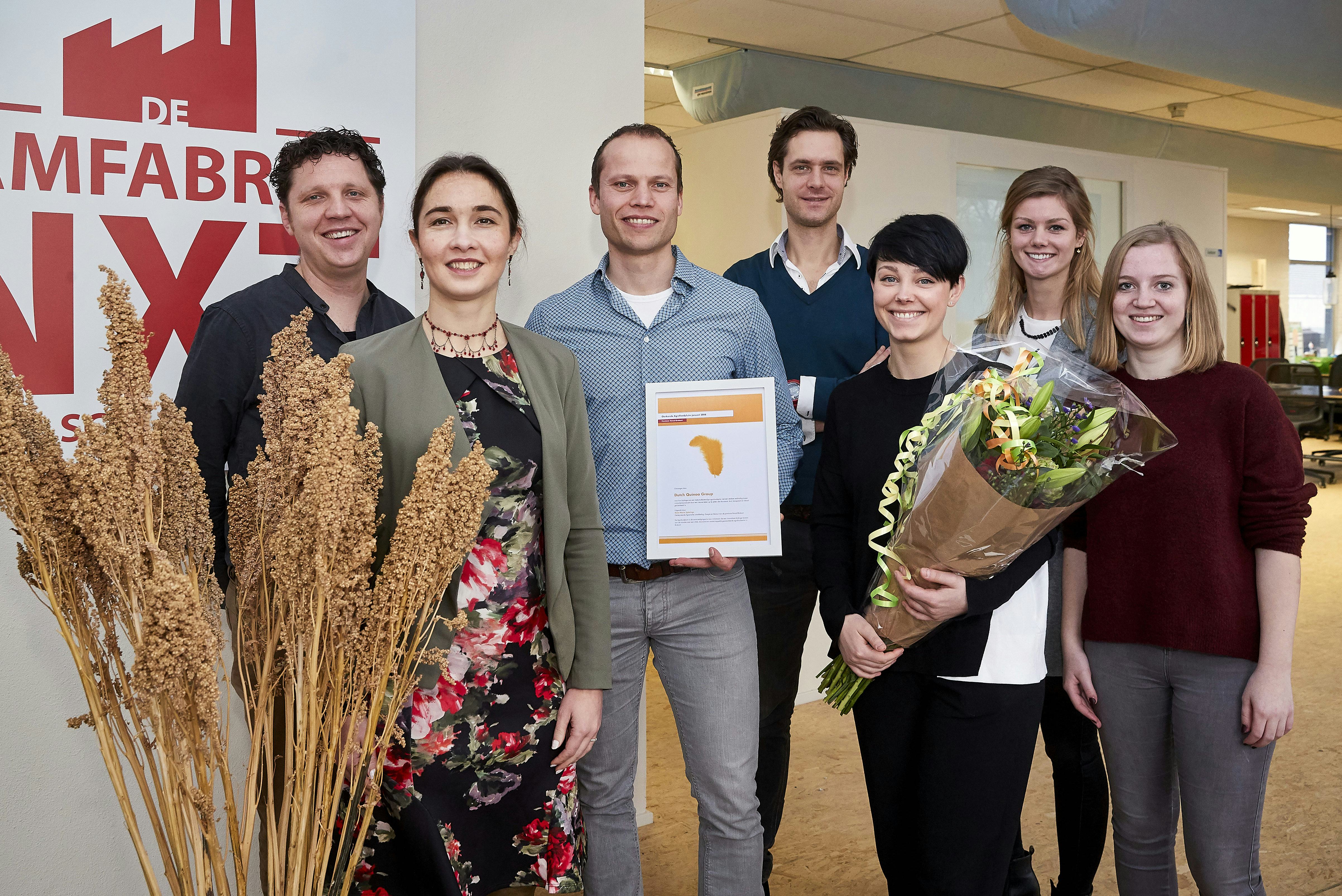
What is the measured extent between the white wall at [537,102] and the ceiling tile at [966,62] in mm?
3180

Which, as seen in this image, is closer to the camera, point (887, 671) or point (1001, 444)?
point (1001, 444)

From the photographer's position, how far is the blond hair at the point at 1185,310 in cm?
192

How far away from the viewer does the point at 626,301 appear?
7.23 feet

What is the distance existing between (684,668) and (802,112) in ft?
5.29

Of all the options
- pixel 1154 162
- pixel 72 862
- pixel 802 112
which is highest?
pixel 1154 162

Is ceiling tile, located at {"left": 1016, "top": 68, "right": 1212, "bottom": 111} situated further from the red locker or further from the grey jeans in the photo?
the red locker

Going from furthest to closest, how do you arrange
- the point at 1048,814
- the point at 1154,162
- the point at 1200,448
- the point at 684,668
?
the point at 1154,162 → the point at 1048,814 → the point at 684,668 → the point at 1200,448

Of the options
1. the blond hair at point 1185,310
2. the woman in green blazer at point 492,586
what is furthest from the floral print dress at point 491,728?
the blond hair at point 1185,310

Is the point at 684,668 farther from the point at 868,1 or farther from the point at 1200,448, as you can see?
the point at 868,1

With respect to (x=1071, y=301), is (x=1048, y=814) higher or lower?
lower

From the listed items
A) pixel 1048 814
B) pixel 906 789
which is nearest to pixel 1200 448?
pixel 906 789

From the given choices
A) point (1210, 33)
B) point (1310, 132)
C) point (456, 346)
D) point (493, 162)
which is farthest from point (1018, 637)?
point (1310, 132)

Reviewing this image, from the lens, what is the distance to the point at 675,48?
18.6ft

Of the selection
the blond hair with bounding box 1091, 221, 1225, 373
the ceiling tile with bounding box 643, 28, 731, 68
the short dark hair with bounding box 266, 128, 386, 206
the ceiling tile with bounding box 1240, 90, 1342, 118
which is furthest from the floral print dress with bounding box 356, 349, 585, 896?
the ceiling tile with bounding box 1240, 90, 1342, 118
